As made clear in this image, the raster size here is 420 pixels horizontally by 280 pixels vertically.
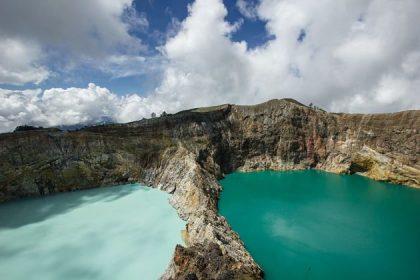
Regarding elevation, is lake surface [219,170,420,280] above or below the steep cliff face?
below

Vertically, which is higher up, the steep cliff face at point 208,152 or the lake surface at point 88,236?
the steep cliff face at point 208,152

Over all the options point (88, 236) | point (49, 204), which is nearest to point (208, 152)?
point (49, 204)

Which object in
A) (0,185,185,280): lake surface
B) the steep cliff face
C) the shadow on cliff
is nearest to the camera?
(0,185,185,280): lake surface

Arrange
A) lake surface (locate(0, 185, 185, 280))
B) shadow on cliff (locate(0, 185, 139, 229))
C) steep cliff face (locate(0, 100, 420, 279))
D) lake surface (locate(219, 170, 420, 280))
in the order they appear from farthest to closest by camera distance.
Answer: steep cliff face (locate(0, 100, 420, 279))
shadow on cliff (locate(0, 185, 139, 229))
lake surface (locate(219, 170, 420, 280))
lake surface (locate(0, 185, 185, 280))

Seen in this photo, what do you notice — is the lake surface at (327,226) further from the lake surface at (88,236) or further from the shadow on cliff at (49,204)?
the shadow on cliff at (49,204)

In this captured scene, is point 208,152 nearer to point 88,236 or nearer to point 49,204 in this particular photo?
point 49,204

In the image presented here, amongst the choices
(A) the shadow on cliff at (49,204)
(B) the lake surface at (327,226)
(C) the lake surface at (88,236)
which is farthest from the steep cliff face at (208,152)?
(B) the lake surface at (327,226)

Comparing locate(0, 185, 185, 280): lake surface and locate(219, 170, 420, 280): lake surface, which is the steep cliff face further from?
locate(219, 170, 420, 280): lake surface

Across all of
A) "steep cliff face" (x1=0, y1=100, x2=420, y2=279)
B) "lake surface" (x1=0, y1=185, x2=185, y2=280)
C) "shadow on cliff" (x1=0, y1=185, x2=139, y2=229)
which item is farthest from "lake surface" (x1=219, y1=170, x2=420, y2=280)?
"shadow on cliff" (x1=0, y1=185, x2=139, y2=229)
